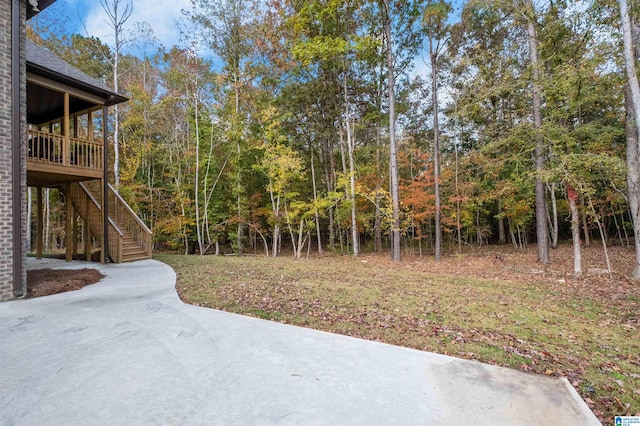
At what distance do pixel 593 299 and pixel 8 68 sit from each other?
11.9 meters

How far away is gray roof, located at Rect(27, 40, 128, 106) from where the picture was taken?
7.16 metres

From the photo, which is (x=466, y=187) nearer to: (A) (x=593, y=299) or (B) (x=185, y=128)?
(A) (x=593, y=299)

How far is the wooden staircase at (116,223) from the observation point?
9.52 m

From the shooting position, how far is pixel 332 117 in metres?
16.2

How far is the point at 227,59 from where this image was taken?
15438 millimetres

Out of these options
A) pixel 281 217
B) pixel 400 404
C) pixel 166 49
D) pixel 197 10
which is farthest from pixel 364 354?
pixel 166 49

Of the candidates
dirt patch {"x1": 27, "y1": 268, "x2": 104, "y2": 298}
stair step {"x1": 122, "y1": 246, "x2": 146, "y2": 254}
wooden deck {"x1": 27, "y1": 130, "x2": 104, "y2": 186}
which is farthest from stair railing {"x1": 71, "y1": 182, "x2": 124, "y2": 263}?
dirt patch {"x1": 27, "y1": 268, "x2": 104, "y2": 298}

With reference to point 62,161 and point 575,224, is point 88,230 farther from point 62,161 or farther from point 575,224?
point 575,224

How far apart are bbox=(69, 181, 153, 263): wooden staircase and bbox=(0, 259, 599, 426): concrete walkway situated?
5970mm

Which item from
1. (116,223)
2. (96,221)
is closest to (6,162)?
(96,221)

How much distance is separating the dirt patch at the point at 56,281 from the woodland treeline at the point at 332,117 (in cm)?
730

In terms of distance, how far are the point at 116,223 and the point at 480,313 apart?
11363 millimetres

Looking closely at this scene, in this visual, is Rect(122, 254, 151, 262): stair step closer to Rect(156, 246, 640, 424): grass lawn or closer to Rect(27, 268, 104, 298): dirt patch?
Rect(27, 268, 104, 298): dirt patch

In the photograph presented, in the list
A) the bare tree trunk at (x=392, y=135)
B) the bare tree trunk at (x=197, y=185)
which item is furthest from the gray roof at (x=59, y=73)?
the bare tree trunk at (x=392, y=135)
